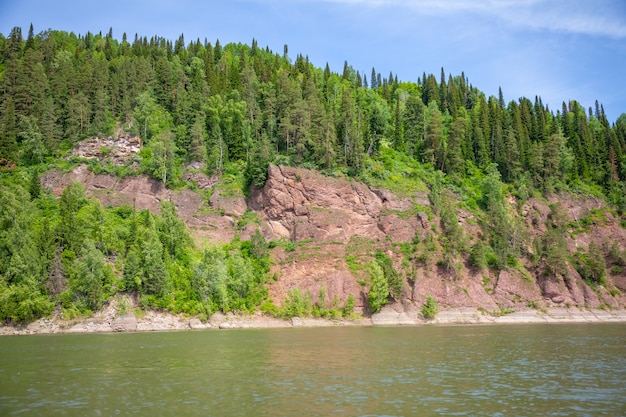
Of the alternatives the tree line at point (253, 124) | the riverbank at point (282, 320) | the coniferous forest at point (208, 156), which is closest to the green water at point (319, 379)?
the riverbank at point (282, 320)

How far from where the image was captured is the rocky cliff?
8381 centimetres

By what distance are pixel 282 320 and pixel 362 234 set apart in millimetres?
26500

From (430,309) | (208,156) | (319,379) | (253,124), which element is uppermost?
(253,124)

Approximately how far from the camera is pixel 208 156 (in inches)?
4227

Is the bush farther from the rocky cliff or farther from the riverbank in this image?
the rocky cliff

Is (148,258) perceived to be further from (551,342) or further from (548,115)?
(548,115)

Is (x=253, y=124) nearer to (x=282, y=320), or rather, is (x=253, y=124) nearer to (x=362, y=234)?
(x=362, y=234)

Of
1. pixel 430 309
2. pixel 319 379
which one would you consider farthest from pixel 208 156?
pixel 319 379

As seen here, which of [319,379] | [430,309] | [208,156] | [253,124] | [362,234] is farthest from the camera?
[253,124]

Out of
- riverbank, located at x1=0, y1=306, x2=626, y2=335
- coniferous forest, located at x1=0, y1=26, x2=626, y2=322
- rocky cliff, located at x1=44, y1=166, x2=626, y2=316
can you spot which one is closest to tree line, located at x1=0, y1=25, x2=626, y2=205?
coniferous forest, located at x1=0, y1=26, x2=626, y2=322

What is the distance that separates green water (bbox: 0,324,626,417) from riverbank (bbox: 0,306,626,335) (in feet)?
67.4

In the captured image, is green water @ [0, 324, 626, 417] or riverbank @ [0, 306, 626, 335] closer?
green water @ [0, 324, 626, 417]

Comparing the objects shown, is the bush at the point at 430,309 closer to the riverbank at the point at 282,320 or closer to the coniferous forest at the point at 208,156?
the riverbank at the point at 282,320

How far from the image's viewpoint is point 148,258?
2955 inches
